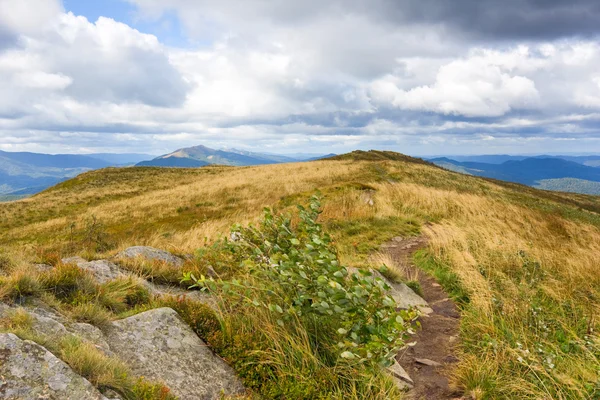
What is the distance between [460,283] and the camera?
8.15 metres

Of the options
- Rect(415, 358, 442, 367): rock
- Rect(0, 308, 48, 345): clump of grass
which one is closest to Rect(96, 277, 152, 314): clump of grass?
Rect(0, 308, 48, 345): clump of grass

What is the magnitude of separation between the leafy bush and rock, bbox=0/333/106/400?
165 centimetres

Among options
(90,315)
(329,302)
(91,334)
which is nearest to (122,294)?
(90,315)

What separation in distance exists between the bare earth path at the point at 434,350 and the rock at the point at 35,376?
356 cm

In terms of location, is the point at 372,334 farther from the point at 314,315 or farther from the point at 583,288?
the point at 583,288

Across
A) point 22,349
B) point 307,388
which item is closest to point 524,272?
point 307,388

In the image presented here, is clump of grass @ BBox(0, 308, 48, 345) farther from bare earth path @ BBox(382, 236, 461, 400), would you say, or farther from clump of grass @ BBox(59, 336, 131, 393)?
bare earth path @ BBox(382, 236, 461, 400)

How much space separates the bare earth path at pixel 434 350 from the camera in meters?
4.50

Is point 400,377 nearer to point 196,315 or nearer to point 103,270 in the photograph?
point 196,315

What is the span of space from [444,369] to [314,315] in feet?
7.55

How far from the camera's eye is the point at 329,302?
370cm

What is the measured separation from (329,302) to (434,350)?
3054mm

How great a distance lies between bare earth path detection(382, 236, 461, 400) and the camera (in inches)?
177

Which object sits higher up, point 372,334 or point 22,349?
point 22,349
